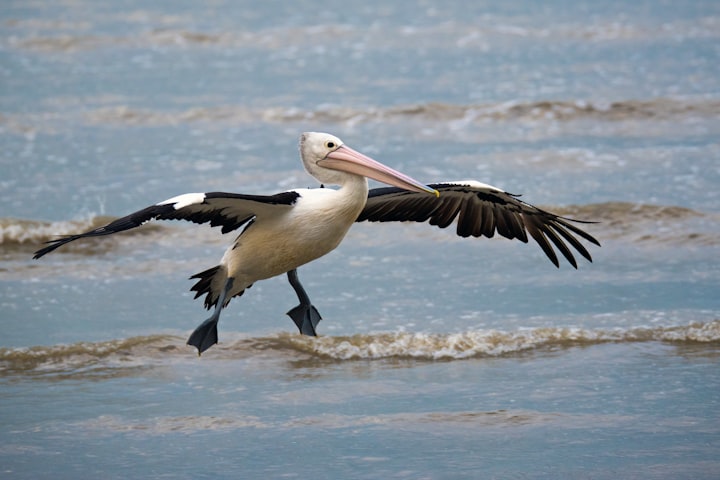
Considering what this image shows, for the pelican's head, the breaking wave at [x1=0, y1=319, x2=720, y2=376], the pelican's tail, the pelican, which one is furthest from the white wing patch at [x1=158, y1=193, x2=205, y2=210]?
the breaking wave at [x1=0, y1=319, x2=720, y2=376]

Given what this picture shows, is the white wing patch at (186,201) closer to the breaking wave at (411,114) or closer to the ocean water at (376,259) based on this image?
the ocean water at (376,259)

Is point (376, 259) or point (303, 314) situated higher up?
point (376, 259)

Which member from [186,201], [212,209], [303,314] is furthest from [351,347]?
[186,201]

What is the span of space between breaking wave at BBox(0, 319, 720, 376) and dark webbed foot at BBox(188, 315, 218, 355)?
171 cm

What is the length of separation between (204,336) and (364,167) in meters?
1.29

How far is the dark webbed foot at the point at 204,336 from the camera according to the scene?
7004mm

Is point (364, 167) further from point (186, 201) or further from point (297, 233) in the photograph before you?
point (186, 201)

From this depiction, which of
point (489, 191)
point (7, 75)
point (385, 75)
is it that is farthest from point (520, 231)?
point (7, 75)

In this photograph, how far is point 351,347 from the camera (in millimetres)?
8828

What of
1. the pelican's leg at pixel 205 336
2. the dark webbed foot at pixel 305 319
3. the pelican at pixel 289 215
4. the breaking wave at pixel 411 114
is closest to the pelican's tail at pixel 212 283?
the pelican at pixel 289 215

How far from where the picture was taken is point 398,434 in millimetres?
7191

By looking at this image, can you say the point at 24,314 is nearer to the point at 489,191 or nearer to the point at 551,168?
the point at 489,191

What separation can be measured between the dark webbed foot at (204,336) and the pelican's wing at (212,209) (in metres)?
0.59

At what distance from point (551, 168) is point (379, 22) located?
7.58 metres
